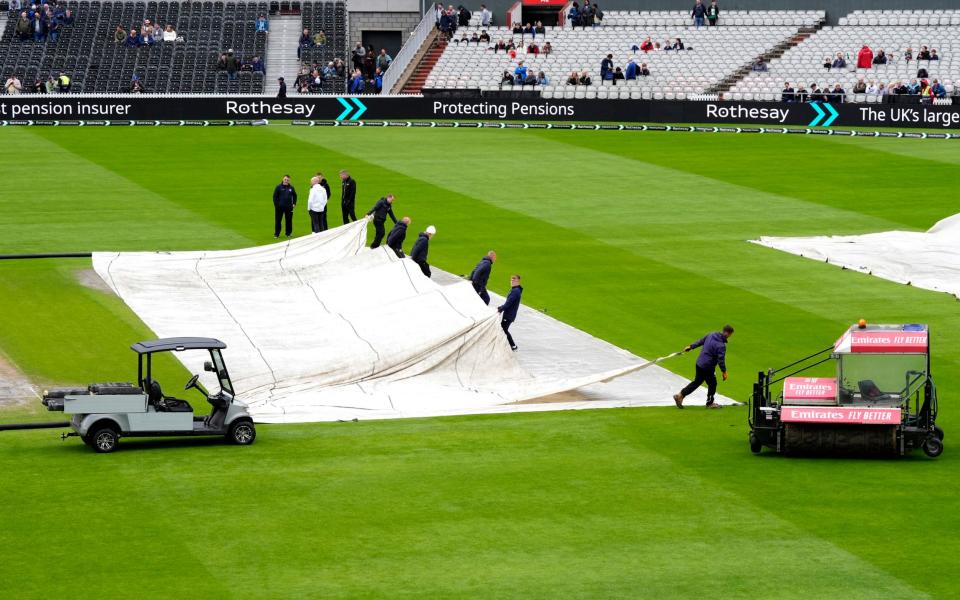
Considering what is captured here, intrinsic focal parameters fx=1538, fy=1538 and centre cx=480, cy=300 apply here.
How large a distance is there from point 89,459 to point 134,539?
13.3 feet

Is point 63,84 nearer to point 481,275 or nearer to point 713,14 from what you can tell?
point 713,14

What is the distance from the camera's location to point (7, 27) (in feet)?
264

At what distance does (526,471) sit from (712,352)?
497cm

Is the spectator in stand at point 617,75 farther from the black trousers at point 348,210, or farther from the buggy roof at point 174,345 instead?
the buggy roof at point 174,345

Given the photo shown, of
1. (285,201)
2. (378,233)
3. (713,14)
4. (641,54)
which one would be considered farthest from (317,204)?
(713,14)

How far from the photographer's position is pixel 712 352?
79.7ft

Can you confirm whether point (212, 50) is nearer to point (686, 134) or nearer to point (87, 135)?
point (87, 135)

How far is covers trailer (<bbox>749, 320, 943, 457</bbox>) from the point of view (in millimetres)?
21141

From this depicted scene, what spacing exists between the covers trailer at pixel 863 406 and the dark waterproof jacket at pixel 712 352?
90.5 inches

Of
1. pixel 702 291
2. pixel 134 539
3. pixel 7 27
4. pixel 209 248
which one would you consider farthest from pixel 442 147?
pixel 134 539

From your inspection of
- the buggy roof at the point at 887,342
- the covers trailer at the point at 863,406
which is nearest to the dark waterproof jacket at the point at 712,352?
the covers trailer at the point at 863,406

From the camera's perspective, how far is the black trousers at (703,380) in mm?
24469

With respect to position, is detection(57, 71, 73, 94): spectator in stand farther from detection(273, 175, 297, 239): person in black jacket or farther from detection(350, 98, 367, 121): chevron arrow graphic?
detection(273, 175, 297, 239): person in black jacket

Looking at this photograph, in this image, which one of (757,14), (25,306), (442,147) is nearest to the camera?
(25,306)
